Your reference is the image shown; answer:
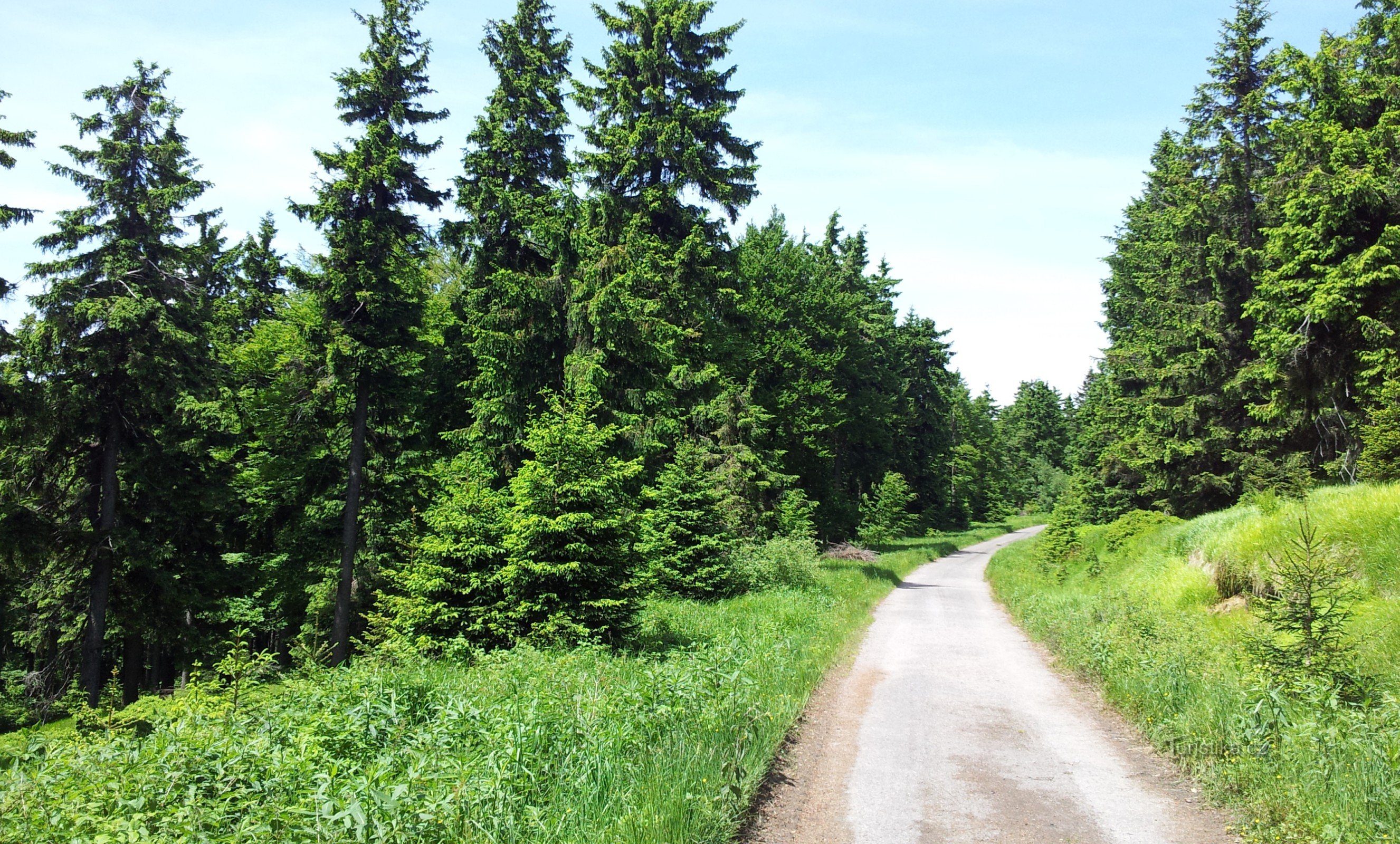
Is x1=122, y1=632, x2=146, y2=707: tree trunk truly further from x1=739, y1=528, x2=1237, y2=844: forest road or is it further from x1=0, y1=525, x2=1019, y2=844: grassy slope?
x1=739, y1=528, x2=1237, y2=844: forest road

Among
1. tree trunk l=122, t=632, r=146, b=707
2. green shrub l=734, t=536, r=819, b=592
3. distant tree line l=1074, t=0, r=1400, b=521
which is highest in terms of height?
distant tree line l=1074, t=0, r=1400, b=521

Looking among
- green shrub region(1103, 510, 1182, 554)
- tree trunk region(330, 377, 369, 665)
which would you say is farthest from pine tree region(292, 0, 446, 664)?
green shrub region(1103, 510, 1182, 554)

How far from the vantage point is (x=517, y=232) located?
22719 millimetres

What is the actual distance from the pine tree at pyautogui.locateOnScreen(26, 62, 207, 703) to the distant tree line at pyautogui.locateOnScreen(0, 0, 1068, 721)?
7 cm

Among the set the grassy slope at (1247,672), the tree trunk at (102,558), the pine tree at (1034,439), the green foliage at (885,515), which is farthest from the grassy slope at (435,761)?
the pine tree at (1034,439)

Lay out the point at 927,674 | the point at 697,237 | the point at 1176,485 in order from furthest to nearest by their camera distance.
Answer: the point at 1176,485 < the point at 697,237 < the point at 927,674

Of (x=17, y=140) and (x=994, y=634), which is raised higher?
(x=17, y=140)

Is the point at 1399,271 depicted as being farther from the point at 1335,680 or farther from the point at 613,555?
the point at 613,555

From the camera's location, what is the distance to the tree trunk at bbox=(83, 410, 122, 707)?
19234 mm

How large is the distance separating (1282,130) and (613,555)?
20910 mm

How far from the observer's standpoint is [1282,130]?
65.4 ft

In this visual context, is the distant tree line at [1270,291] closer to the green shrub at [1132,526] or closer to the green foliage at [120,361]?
the green shrub at [1132,526]

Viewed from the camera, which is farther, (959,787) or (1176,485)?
(1176,485)

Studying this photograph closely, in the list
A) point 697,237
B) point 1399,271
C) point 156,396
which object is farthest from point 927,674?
point 156,396
